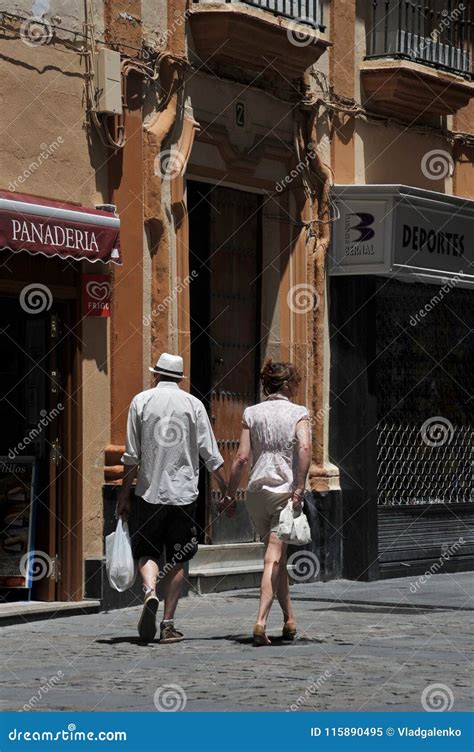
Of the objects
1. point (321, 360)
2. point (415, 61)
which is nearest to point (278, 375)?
point (321, 360)

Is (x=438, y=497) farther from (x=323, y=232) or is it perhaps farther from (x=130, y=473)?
(x=130, y=473)

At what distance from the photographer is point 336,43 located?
56.6ft

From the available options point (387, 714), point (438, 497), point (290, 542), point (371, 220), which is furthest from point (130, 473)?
point (438, 497)

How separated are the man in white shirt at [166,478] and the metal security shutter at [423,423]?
6128mm

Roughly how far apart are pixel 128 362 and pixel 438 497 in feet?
18.4

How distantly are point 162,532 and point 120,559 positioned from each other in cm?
33

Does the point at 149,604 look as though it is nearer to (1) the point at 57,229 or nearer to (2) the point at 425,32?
(1) the point at 57,229

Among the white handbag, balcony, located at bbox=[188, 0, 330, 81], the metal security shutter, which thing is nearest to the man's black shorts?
the white handbag

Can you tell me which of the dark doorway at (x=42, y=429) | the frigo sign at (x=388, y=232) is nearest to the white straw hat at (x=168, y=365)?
the dark doorway at (x=42, y=429)

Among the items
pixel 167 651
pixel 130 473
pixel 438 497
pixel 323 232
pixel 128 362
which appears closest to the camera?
pixel 167 651

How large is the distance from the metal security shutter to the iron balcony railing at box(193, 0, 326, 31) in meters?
2.69

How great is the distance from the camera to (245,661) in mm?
10117

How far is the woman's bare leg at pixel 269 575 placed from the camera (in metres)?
11.0

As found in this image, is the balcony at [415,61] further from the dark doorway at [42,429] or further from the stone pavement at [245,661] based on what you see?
the stone pavement at [245,661]
